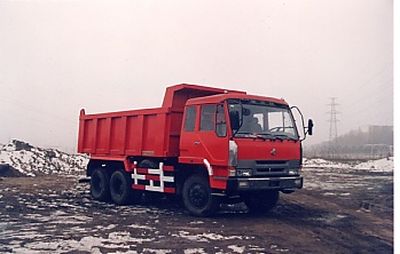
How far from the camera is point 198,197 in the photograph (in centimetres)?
478

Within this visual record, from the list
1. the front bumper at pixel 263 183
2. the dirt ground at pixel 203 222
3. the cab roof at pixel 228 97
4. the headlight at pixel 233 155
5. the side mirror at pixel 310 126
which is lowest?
the dirt ground at pixel 203 222

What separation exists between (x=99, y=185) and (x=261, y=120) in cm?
283

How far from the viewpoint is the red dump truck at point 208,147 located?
4383mm

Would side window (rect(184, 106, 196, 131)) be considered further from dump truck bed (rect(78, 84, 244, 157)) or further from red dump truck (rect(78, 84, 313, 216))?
dump truck bed (rect(78, 84, 244, 157))

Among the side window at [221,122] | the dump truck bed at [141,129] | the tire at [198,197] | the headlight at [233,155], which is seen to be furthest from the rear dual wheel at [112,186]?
the headlight at [233,155]

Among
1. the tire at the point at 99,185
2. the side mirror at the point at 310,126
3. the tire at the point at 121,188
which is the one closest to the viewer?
the side mirror at the point at 310,126

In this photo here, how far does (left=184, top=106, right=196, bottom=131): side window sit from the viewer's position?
189 inches

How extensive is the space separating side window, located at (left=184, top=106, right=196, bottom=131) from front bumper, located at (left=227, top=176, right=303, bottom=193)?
85 cm

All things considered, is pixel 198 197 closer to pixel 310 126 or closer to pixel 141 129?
pixel 141 129

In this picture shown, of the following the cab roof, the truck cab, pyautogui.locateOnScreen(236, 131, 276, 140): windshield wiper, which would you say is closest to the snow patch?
the truck cab

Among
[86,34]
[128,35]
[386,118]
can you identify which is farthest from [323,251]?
[86,34]

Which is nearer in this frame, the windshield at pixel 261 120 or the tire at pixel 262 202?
the windshield at pixel 261 120

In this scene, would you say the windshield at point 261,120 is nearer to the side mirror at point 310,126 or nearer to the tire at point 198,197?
the side mirror at point 310,126

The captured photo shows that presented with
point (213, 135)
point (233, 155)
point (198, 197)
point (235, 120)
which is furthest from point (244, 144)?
point (198, 197)
